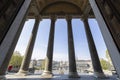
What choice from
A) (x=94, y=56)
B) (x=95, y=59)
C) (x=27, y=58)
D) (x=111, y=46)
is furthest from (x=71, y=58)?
(x=111, y=46)

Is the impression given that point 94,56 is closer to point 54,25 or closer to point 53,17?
point 54,25

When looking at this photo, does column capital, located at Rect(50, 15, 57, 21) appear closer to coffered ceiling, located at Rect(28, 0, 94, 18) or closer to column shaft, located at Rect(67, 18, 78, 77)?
coffered ceiling, located at Rect(28, 0, 94, 18)

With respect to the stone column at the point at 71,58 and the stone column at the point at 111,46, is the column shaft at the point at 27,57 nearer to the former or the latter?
the stone column at the point at 71,58

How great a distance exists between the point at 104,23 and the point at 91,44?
19279mm

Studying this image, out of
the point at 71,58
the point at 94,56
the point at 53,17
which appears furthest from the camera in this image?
the point at 53,17

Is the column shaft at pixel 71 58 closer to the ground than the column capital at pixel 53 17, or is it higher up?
closer to the ground

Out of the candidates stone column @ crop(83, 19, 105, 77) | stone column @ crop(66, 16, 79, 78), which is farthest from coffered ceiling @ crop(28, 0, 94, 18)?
stone column @ crop(83, 19, 105, 77)

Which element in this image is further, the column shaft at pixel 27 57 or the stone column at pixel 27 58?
the column shaft at pixel 27 57

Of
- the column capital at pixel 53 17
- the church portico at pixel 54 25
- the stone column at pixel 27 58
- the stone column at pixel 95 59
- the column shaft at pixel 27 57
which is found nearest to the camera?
the church portico at pixel 54 25

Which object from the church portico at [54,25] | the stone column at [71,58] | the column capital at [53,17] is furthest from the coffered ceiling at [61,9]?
the stone column at [71,58]

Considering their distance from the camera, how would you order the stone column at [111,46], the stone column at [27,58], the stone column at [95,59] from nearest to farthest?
the stone column at [111,46]
the stone column at [95,59]
the stone column at [27,58]

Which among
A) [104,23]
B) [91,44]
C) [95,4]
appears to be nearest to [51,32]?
[91,44]

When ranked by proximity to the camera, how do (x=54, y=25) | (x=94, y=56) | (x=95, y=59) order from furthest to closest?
(x=54, y=25)
(x=94, y=56)
(x=95, y=59)

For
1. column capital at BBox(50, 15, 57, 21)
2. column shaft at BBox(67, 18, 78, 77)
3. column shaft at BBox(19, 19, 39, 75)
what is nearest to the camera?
column shaft at BBox(67, 18, 78, 77)
